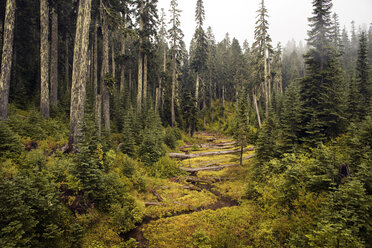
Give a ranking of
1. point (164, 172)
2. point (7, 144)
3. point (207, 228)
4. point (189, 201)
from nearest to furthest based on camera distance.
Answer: point (7, 144) < point (207, 228) < point (189, 201) < point (164, 172)

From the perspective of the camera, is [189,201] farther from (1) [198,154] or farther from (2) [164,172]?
(1) [198,154]

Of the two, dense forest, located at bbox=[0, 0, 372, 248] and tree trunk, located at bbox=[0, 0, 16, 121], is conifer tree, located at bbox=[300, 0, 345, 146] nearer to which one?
dense forest, located at bbox=[0, 0, 372, 248]

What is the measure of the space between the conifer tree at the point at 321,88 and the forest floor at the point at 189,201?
754 centimetres

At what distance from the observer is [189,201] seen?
1264 centimetres

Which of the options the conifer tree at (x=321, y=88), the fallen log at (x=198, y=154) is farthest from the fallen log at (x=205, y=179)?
the conifer tree at (x=321, y=88)

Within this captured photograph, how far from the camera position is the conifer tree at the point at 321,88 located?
552 inches

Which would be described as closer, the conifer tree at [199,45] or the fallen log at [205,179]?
the fallen log at [205,179]

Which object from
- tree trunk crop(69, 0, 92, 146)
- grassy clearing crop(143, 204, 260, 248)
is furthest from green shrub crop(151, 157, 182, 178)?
tree trunk crop(69, 0, 92, 146)

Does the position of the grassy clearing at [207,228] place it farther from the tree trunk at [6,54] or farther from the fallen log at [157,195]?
the tree trunk at [6,54]

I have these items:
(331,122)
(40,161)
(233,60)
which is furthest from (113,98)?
(233,60)

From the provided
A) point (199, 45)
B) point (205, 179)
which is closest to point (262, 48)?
point (199, 45)

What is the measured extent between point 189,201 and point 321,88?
577 inches

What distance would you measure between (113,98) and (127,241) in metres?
20.2

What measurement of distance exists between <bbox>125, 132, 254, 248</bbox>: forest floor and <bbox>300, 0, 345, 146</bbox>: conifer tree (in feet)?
24.7
